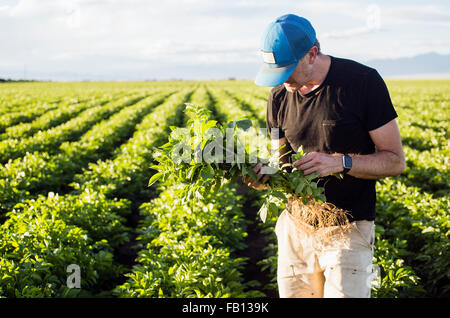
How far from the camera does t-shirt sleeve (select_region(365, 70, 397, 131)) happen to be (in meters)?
2.31

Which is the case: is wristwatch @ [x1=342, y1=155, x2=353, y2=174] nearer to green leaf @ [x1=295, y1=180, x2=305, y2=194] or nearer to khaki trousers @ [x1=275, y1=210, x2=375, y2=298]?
green leaf @ [x1=295, y1=180, x2=305, y2=194]

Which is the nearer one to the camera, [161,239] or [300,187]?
[300,187]

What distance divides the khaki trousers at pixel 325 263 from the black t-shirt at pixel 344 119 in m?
0.18

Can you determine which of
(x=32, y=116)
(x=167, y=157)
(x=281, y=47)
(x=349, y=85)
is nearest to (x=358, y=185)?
(x=349, y=85)

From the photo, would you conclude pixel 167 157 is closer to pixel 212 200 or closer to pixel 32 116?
pixel 212 200

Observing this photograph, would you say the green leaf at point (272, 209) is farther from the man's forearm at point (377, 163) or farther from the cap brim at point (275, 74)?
the cap brim at point (275, 74)

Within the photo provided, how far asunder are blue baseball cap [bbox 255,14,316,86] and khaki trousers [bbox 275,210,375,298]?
1001 millimetres

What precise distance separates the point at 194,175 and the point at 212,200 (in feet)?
12.5

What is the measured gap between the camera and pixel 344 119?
2424 mm

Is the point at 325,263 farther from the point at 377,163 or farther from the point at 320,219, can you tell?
the point at 377,163

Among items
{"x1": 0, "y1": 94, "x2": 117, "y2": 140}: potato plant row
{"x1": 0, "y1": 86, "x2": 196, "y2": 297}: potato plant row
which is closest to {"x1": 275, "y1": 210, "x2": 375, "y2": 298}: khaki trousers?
{"x1": 0, "y1": 86, "x2": 196, "y2": 297}: potato plant row

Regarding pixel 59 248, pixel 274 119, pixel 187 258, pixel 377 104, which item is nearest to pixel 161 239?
pixel 187 258

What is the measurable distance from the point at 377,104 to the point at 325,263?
3.41ft

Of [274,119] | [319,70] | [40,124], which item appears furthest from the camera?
[40,124]
